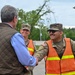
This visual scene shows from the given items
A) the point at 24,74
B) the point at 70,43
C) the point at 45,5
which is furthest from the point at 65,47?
the point at 45,5

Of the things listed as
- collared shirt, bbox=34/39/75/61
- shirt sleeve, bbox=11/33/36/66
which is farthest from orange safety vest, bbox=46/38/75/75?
shirt sleeve, bbox=11/33/36/66

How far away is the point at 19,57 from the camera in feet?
17.5

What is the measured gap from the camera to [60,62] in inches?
277

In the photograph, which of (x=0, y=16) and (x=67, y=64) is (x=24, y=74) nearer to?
(x=0, y=16)

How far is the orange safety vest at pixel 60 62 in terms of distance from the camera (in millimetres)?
7016

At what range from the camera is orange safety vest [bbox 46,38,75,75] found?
7016mm

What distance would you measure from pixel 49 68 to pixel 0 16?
6.26 ft

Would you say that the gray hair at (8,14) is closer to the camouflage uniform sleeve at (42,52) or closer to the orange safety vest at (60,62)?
the camouflage uniform sleeve at (42,52)

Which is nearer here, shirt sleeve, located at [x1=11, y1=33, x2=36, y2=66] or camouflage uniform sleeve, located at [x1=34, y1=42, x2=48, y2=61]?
shirt sleeve, located at [x1=11, y1=33, x2=36, y2=66]

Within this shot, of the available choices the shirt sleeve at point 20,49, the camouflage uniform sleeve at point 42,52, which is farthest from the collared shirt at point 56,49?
the shirt sleeve at point 20,49

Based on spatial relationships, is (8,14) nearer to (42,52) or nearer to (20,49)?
(20,49)

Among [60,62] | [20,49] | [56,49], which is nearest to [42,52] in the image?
[56,49]

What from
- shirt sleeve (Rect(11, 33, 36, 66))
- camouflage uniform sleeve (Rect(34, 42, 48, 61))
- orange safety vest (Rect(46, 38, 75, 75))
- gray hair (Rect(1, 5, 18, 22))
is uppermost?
gray hair (Rect(1, 5, 18, 22))

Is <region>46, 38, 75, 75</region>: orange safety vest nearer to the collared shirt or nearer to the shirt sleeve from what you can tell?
the collared shirt
